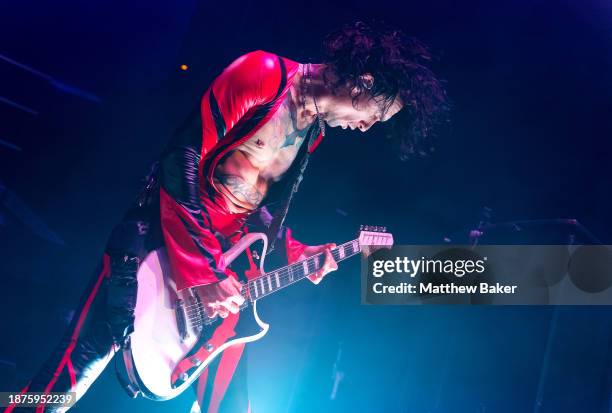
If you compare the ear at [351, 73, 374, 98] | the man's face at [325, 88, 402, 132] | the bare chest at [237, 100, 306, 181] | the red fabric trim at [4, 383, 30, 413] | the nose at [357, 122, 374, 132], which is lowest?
the red fabric trim at [4, 383, 30, 413]

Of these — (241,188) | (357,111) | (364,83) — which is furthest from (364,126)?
(241,188)

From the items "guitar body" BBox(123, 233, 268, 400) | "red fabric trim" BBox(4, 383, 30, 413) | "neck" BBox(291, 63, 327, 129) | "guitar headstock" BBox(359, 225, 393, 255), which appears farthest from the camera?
"guitar headstock" BBox(359, 225, 393, 255)

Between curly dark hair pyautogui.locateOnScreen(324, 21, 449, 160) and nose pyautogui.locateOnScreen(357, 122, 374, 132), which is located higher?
curly dark hair pyautogui.locateOnScreen(324, 21, 449, 160)

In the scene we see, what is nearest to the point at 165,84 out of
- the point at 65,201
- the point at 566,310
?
the point at 65,201

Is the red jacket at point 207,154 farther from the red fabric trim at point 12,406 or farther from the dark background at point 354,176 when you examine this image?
the red fabric trim at point 12,406

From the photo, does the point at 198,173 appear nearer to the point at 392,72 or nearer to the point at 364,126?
the point at 364,126

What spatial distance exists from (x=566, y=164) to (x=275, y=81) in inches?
75.5

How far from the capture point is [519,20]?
9.05ft

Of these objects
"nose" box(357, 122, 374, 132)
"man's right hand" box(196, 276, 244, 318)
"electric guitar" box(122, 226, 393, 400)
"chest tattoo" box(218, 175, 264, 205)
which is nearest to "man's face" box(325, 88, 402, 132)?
"nose" box(357, 122, 374, 132)

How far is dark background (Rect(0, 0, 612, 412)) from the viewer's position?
201 centimetres

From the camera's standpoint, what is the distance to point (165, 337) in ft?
6.37

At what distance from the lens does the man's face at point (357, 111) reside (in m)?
2.32

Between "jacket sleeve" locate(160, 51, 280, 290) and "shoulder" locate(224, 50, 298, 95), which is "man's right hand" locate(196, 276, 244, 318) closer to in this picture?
"jacket sleeve" locate(160, 51, 280, 290)

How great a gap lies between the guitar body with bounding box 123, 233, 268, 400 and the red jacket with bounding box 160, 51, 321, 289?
71 millimetres
